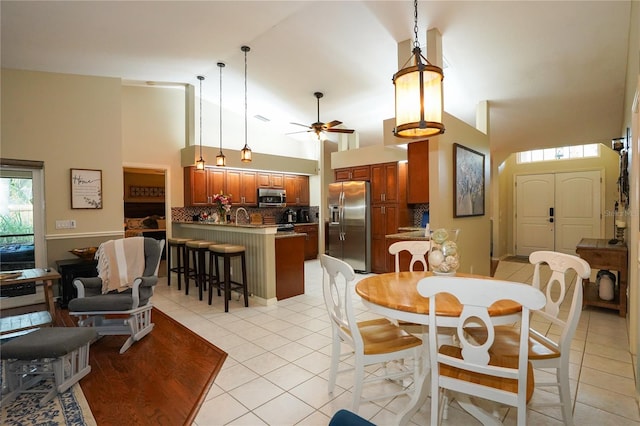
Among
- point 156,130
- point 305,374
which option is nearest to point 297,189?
point 156,130

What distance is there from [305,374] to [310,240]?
17.6 ft

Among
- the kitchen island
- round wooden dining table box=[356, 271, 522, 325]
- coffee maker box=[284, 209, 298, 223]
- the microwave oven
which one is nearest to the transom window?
coffee maker box=[284, 209, 298, 223]

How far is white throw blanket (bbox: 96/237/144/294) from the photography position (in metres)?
3.21

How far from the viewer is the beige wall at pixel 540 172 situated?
710cm

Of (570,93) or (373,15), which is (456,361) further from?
(570,93)

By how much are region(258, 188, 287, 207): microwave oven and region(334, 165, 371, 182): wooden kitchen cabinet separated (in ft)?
4.87

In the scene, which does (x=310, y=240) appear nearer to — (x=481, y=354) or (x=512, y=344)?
(x=512, y=344)

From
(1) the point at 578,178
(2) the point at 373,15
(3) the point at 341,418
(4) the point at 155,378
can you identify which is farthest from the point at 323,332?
(1) the point at 578,178

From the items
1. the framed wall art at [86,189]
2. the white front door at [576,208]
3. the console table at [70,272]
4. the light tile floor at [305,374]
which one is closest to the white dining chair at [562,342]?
the light tile floor at [305,374]

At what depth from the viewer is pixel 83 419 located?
77.8 inches

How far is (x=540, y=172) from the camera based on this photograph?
26.1 ft

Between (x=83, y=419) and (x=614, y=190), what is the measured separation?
31.7 ft

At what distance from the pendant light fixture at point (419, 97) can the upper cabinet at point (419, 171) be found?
1964mm

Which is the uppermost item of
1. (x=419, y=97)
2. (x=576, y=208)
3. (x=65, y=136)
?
(x=65, y=136)
